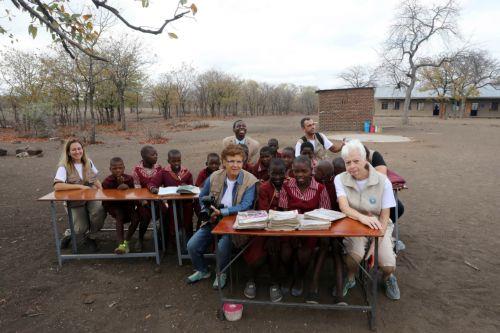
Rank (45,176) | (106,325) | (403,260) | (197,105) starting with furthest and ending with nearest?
1. (197,105)
2. (45,176)
3. (403,260)
4. (106,325)

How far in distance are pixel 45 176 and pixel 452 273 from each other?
33.3 feet

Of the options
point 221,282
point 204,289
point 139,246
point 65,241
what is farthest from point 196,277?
point 65,241

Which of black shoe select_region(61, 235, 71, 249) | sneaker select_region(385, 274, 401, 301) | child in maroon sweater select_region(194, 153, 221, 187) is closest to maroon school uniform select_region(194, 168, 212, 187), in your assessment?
child in maroon sweater select_region(194, 153, 221, 187)

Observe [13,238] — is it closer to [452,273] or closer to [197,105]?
[452,273]

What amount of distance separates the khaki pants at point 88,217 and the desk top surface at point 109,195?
300mm

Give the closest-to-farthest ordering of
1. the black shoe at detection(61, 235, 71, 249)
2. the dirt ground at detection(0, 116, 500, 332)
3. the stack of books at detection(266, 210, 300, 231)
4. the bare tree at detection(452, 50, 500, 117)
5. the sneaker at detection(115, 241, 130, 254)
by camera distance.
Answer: the stack of books at detection(266, 210, 300, 231) → the dirt ground at detection(0, 116, 500, 332) → the sneaker at detection(115, 241, 130, 254) → the black shoe at detection(61, 235, 71, 249) → the bare tree at detection(452, 50, 500, 117)

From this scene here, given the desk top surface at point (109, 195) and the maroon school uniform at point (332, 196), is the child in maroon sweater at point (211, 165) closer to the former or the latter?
the desk top surface at point (109, 195)

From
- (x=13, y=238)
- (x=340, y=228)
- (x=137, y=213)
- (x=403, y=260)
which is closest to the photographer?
(x=340, y=228)

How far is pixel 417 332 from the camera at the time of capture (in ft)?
8.92

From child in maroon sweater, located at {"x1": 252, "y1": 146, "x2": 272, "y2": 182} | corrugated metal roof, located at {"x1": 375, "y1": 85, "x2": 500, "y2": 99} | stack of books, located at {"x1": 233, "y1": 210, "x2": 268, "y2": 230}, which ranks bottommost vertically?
stack of books, located at {"x1": 233, "y1": 210, "x2": 268, "y2": 230}

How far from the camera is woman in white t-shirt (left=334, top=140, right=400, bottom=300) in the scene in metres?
3.03

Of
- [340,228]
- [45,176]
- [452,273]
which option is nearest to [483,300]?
[452,273]

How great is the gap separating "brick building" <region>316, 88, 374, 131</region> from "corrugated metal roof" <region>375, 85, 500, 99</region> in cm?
2022

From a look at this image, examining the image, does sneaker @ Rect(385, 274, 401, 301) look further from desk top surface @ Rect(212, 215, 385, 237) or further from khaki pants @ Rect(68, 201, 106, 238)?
khaki pants @ Rect(68, 201, 106, 238)
